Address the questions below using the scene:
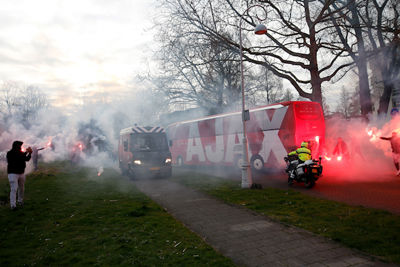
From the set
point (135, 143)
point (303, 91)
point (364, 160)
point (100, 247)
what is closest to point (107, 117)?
point (135, 143)

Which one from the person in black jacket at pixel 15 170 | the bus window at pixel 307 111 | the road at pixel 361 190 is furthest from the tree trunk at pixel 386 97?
the person in black jacket at pixel 15 170

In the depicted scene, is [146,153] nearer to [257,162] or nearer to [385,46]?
[257,162]

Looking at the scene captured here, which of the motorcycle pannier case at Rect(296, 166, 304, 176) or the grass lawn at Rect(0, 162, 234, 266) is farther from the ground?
the motorcycle pannier case at Rect(296, 166, 304, 176)

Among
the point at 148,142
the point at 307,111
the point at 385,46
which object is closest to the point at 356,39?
the point at 385,46

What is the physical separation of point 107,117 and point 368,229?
86.9 feet

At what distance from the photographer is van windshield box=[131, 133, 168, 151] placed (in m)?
14.2

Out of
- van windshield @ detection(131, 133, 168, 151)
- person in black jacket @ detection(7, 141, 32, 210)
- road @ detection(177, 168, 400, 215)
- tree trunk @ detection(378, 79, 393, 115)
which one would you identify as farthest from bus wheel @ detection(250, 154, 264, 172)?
person in black jacket @ detection(7, 141, 32, 210)

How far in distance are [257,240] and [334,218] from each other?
224 cm

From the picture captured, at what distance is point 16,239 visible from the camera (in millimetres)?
5148

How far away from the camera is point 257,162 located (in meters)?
15.6

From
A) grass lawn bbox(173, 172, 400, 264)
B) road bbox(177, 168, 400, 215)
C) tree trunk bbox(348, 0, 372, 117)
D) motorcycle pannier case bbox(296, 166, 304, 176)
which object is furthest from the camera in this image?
tree trunk bbox(348, 0, 372, 117)

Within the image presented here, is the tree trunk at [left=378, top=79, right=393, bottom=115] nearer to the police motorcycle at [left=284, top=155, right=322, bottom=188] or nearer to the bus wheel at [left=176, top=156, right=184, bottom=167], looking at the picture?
the police motorcycle at [left=284, top=155, right=322, bottom=188]

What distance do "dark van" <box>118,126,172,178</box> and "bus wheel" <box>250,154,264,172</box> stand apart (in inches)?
196

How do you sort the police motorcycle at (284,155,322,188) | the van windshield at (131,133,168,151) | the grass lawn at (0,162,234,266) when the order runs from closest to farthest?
the grass lawn at (0,162,234,266) → the police motorcycle at (284,155,322,188) → the van windshield at (131,133,168,151)
